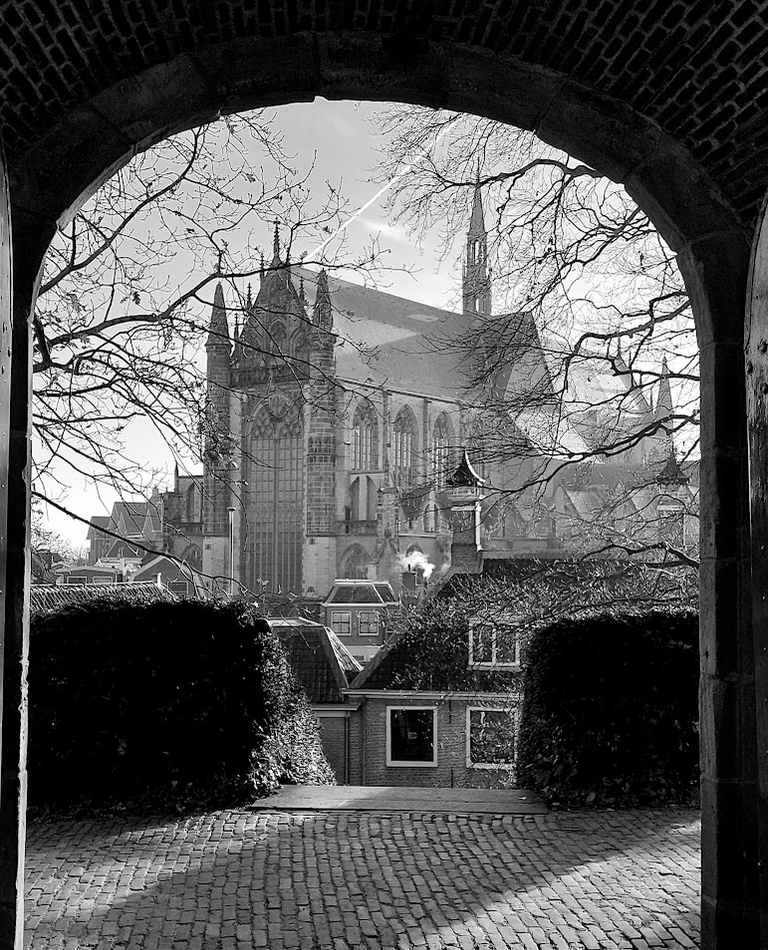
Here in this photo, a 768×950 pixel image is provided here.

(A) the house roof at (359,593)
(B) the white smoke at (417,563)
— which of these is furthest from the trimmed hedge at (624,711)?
(B) the white smoke at (417,563)

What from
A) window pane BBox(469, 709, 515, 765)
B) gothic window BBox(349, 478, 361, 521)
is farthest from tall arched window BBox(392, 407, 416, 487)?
window pane BBox(469, 709, 515, 765)

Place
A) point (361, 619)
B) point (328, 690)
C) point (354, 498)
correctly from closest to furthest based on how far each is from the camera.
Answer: point (328, 690)
point (361, 619)
point (354, 498)

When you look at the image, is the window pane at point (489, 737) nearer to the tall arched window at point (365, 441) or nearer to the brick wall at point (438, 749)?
the brick wall at point (438, 749)

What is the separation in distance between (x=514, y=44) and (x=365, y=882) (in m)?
4.29

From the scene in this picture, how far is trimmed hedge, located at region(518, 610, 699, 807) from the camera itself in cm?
769

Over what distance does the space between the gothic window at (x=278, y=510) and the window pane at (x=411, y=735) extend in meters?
31.3

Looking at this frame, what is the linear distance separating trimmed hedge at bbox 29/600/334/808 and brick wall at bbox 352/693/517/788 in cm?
924

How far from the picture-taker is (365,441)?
52469 millimetres

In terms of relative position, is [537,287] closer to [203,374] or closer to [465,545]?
[203,374]

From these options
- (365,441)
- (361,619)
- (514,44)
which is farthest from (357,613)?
(514,44)

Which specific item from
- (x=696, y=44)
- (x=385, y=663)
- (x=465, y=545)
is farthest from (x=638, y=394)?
(x=465, y=545)

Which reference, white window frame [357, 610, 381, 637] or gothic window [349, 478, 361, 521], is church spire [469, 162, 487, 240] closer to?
white window frame [357, 610, 381, 637]

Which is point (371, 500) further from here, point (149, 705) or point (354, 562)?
point (149, 705)

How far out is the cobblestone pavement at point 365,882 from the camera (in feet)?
15.6
